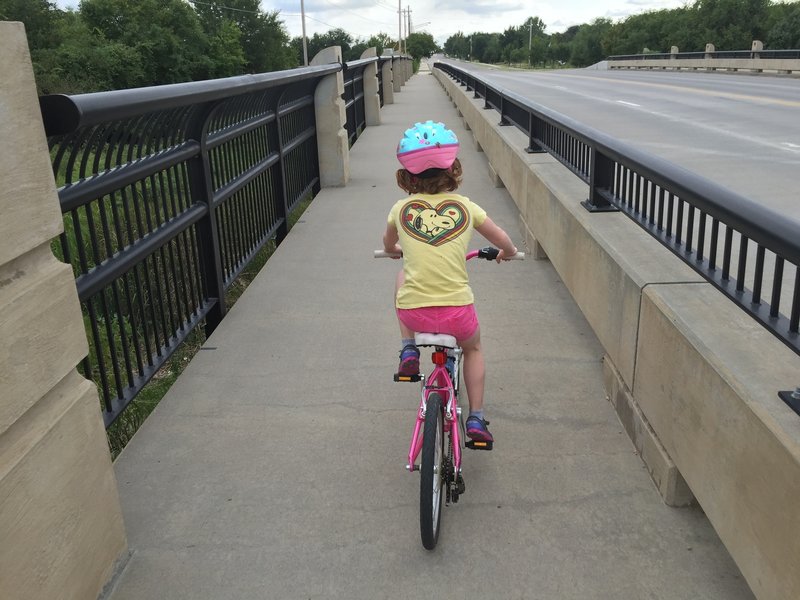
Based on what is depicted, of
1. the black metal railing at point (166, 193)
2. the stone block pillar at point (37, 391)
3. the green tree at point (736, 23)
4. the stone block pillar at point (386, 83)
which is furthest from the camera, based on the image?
the green tree at point (736, 23)

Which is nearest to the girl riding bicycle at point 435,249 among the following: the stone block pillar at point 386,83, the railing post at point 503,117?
the railing post at point 503,117

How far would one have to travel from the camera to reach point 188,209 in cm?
502

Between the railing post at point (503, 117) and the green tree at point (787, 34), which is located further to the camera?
the green tree at point (787, 34)

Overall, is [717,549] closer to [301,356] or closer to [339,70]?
[301,356]

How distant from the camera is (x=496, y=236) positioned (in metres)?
3.49

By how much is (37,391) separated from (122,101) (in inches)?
60.2

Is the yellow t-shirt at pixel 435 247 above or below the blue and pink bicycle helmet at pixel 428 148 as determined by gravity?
below

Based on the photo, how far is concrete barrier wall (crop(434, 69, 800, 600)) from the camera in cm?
231

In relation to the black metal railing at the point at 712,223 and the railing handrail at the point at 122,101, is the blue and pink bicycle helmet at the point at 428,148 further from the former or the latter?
the railing handrail at the point at 122,101

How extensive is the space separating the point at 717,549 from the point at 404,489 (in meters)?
1.29

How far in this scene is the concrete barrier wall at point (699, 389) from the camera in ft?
7.57

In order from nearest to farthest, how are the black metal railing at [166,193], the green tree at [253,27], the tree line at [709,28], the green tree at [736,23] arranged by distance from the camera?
the black metal railing at [166,193], the tree line at [709,28], the green tree at [736,23], the green tree at [253,27]

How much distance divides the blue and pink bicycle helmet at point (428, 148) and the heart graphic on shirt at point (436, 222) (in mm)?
181

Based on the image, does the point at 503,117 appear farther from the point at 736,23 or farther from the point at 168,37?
the point at 168,37
